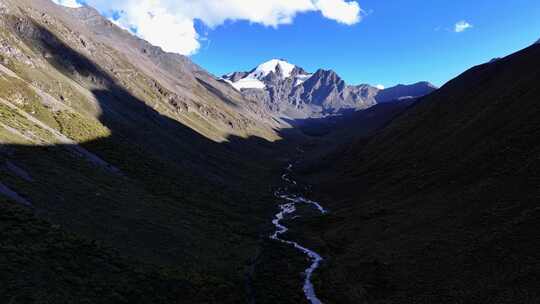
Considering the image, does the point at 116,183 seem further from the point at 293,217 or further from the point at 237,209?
the point at 293,217

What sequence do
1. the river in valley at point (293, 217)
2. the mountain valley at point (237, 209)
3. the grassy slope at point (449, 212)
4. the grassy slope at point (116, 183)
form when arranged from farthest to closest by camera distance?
the river in valley at point (293, 217) < the grassy slope at point (449, 212) < the grassy slope at point (116, 183) < the mountain valley at point (237, 209)

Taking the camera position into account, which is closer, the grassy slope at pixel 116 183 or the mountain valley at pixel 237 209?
the mountain valley at pixel 237 209

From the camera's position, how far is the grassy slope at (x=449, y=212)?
39719mm

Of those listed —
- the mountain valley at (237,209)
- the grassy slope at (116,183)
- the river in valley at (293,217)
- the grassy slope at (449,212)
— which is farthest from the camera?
the river in valley at (293,217)

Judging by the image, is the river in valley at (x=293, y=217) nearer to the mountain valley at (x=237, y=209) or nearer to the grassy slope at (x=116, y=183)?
the mountain valley at (x=237, y=209)

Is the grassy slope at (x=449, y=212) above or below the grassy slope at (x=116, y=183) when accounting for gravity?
above

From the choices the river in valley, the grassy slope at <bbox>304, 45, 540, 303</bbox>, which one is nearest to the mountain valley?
the grassy slope at <bbox>304, 45, 540, 303</bbox>

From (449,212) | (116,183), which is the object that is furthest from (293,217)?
(116,183)

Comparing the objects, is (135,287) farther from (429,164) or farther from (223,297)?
(429,164)

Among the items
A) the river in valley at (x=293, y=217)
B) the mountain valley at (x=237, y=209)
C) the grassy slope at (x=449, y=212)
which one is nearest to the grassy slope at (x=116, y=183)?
the mountain valley at (x=237, y=209)

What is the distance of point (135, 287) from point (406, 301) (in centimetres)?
2638

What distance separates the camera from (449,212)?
5722cm

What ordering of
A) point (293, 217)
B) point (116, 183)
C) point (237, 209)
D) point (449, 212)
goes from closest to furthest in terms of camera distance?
point (449, 212), point (116, 183), point (237, 209), point (293, 217)

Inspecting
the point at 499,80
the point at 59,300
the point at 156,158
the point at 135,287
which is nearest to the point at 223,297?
the point at 135,287
